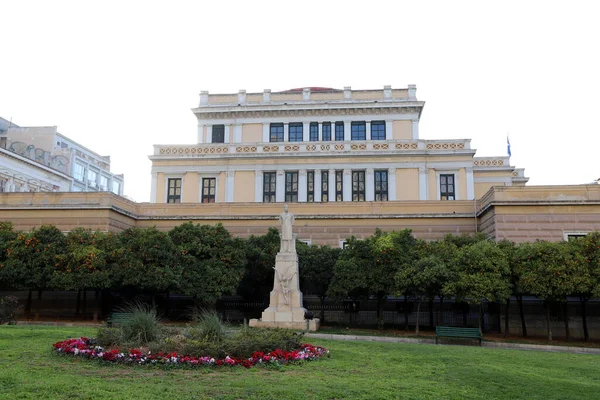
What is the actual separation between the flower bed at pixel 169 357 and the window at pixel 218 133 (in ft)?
137

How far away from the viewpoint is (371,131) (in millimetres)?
53281

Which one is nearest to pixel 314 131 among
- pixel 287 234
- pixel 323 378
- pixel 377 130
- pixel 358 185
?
pixel 377 130

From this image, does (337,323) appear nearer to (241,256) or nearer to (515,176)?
(241,256)

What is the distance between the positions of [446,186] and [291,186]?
45.3 ft

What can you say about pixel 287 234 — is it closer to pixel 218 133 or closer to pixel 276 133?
pixel 276 133

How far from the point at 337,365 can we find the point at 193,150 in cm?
3947

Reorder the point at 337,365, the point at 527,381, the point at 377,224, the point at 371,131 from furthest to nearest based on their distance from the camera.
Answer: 1. the point at 371,131
2. the point at 377,224
3. the point at 337,365
4. the point at 527,381

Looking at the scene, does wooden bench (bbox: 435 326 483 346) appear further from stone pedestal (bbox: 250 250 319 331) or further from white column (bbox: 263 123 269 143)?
white column (bbox: 263 123 269 143)

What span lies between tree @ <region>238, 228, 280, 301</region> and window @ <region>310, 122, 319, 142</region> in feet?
82.9

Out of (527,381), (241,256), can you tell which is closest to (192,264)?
(241,256)

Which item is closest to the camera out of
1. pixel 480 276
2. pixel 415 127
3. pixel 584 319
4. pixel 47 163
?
pixel 480 276

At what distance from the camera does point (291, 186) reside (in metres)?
49.1

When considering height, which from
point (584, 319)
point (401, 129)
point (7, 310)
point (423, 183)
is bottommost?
point (584, 319)

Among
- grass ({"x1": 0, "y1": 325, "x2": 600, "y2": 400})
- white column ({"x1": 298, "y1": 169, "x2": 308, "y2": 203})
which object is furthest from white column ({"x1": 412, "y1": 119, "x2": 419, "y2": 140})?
grass ({"x1": 0, "y1": 325, "x2": 600, "y2": 400})
